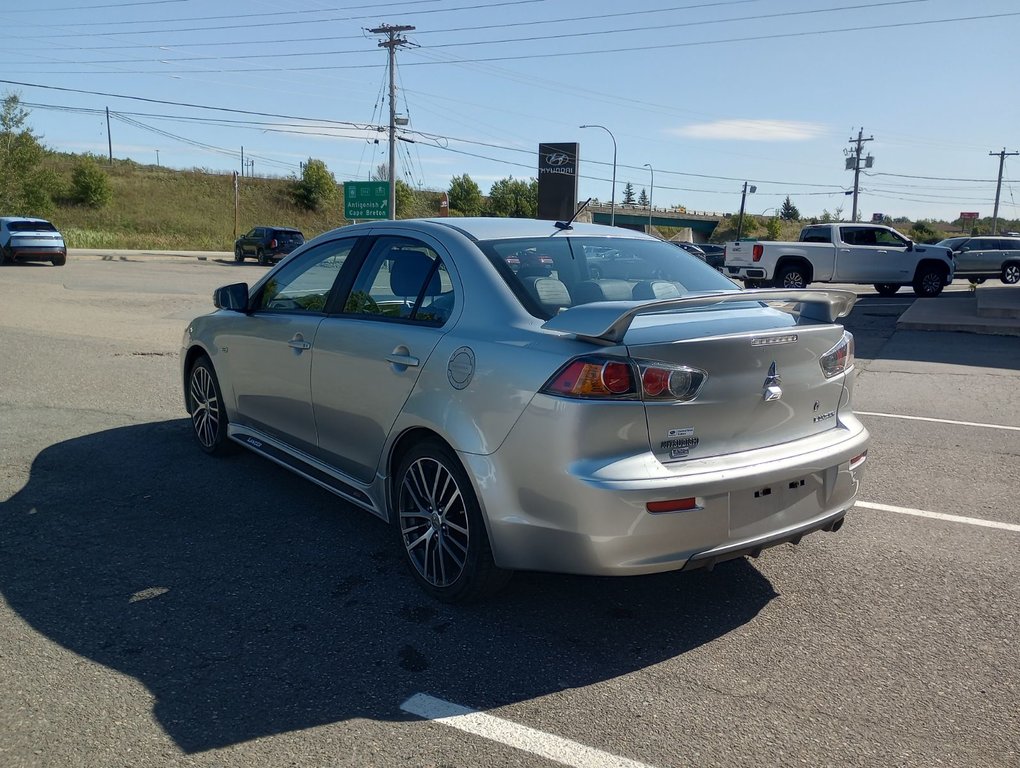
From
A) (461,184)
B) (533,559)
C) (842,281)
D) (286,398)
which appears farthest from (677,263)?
(461,184)

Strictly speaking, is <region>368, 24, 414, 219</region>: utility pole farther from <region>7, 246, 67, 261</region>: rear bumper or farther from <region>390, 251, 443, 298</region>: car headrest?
<region>390, 251, 443, 298</region>: car headrest

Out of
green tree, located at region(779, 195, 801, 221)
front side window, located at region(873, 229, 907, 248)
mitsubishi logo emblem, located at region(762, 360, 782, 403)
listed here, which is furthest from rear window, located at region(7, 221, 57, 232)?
green tree, located at region(779, 195, 801, 221)

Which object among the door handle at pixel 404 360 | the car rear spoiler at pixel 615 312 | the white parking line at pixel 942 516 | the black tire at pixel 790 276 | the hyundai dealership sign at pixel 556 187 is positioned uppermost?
the hyundai dealership sign at pixel 556 187

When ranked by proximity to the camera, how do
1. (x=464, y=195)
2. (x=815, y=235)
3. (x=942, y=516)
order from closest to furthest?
(x=942, y=516) < (x=815, y=235) < (x=464, y=195)

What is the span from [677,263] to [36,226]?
3086 centimetres

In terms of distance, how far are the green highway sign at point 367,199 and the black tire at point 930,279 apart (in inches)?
1134

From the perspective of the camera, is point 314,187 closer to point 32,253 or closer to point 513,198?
point 513,198

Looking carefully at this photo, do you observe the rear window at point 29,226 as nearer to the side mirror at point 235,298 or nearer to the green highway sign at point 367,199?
the green highway sign at point 367,199

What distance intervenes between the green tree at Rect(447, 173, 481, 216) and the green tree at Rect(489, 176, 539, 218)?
1512 mm

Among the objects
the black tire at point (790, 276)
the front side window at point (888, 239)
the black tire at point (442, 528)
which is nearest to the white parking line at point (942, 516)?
the black tire at point (442, 528)

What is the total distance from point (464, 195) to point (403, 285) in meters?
79.0

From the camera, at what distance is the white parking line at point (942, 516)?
4.84 meters

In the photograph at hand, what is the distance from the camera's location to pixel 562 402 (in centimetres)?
313

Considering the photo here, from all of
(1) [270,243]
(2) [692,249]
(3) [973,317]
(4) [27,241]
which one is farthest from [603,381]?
(1) [270,243]
